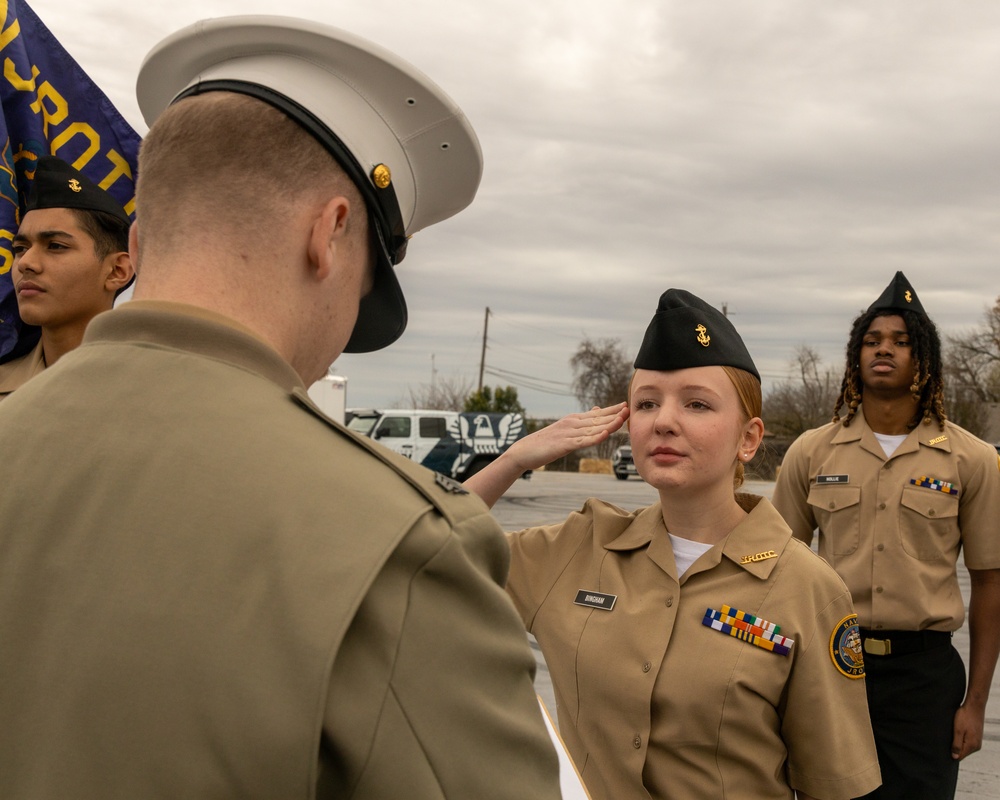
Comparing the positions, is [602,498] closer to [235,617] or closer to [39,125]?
[39,125]

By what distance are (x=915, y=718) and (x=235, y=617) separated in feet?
10.1

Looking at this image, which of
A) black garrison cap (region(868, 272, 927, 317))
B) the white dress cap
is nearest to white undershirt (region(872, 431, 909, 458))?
black garrison cap (region(868, 272, 927, 317))

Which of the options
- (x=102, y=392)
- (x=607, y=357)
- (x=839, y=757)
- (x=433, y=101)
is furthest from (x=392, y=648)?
(x=607, y=357)

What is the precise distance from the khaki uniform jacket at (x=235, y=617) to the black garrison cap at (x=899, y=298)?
11.1ft

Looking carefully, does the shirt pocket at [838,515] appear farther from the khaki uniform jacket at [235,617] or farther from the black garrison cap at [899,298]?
the khaki uniform jacket at [235,617]

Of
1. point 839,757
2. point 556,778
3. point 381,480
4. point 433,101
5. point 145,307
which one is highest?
point 433,101

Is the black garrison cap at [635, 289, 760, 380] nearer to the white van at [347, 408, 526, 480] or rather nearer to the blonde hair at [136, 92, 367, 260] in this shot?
the blonde hair at [136, 92, 367, 260]

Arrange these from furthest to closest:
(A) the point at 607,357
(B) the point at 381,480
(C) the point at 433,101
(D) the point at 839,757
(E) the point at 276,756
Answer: (A) the point at 607,357 → (D) the point at 839,757 → (C) the point at 433,101 → (B) the point at 381,480 → (E) the point at 276,756

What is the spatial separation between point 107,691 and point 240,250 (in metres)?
0.48

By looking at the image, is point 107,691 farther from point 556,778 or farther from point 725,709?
point 725,709

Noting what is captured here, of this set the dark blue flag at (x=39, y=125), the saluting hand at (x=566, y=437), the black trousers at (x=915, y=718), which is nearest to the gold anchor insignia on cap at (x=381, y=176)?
the saluting hand at (x=566, y=437)

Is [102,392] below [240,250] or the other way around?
below

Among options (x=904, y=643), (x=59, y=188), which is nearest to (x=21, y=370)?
(x=59, y=188)

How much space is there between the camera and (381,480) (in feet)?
3.04
